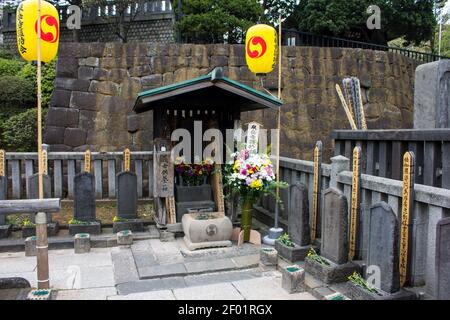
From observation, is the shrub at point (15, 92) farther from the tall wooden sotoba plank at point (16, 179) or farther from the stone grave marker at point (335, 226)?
the stone grave marker at point (335, 226)

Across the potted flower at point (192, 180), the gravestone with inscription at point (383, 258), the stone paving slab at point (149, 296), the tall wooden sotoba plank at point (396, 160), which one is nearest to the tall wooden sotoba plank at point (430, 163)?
the tall wooden sotoba plank at point (396, 160)

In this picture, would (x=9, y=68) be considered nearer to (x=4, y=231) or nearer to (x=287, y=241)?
(x=4, y=231)

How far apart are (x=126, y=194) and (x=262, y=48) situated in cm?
479

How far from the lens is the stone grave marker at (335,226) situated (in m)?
4.39

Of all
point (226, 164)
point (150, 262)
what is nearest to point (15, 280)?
point (150, 262)

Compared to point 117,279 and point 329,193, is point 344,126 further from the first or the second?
point 117,279

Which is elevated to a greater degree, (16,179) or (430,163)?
(430,163)

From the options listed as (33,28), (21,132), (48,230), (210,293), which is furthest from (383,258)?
(21,132)

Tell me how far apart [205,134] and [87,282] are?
3.52 meters

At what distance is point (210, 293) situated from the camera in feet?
14.4

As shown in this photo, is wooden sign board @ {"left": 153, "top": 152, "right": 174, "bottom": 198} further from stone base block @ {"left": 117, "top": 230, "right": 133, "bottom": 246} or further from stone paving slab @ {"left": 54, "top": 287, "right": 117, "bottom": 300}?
stone paving slab @ {"left": 54, "top": 287, "right": 117, "bottom": 300}

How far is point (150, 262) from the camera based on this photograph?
17.8 ft

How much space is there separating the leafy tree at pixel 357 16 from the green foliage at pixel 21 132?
37.8ft

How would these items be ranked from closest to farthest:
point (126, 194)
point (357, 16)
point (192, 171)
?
point (126, 194), point (192, 171), point (357, 16)
